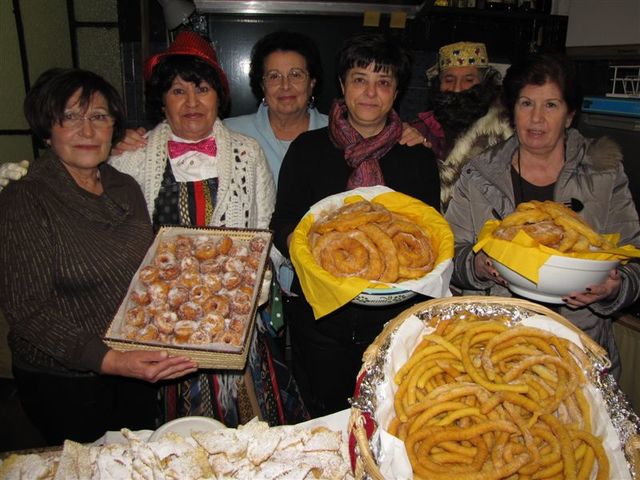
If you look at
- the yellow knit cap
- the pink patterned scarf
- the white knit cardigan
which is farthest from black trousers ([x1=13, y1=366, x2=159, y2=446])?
the yellow knit cap

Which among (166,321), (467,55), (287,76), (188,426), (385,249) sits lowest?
(188,426)

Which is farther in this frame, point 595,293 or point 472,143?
point 472,143

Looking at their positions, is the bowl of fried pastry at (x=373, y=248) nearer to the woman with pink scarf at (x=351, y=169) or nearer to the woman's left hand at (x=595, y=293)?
the woman with pink scarf at (x=351, y=169)

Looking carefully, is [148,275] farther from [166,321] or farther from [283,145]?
[283,145]

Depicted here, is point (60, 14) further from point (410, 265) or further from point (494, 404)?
point (494, 404)

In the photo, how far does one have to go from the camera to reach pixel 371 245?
188cm

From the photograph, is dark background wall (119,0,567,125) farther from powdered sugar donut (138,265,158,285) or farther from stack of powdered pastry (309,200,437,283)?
powdered sugar donut (138,265,158,285)

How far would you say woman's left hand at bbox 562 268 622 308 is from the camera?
171 centimetres

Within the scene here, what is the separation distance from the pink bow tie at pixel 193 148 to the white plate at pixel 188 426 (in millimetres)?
1305

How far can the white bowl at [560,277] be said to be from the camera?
158 cm

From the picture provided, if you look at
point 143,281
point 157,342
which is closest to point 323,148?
point 143,281

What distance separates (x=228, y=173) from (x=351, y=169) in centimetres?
64

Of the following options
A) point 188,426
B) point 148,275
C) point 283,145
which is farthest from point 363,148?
point 188,426

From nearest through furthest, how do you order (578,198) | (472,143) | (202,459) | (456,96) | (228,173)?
1. (202,459)
2. (578,198)
3. (228,173)
4. (472,143)
5. (456,96)
